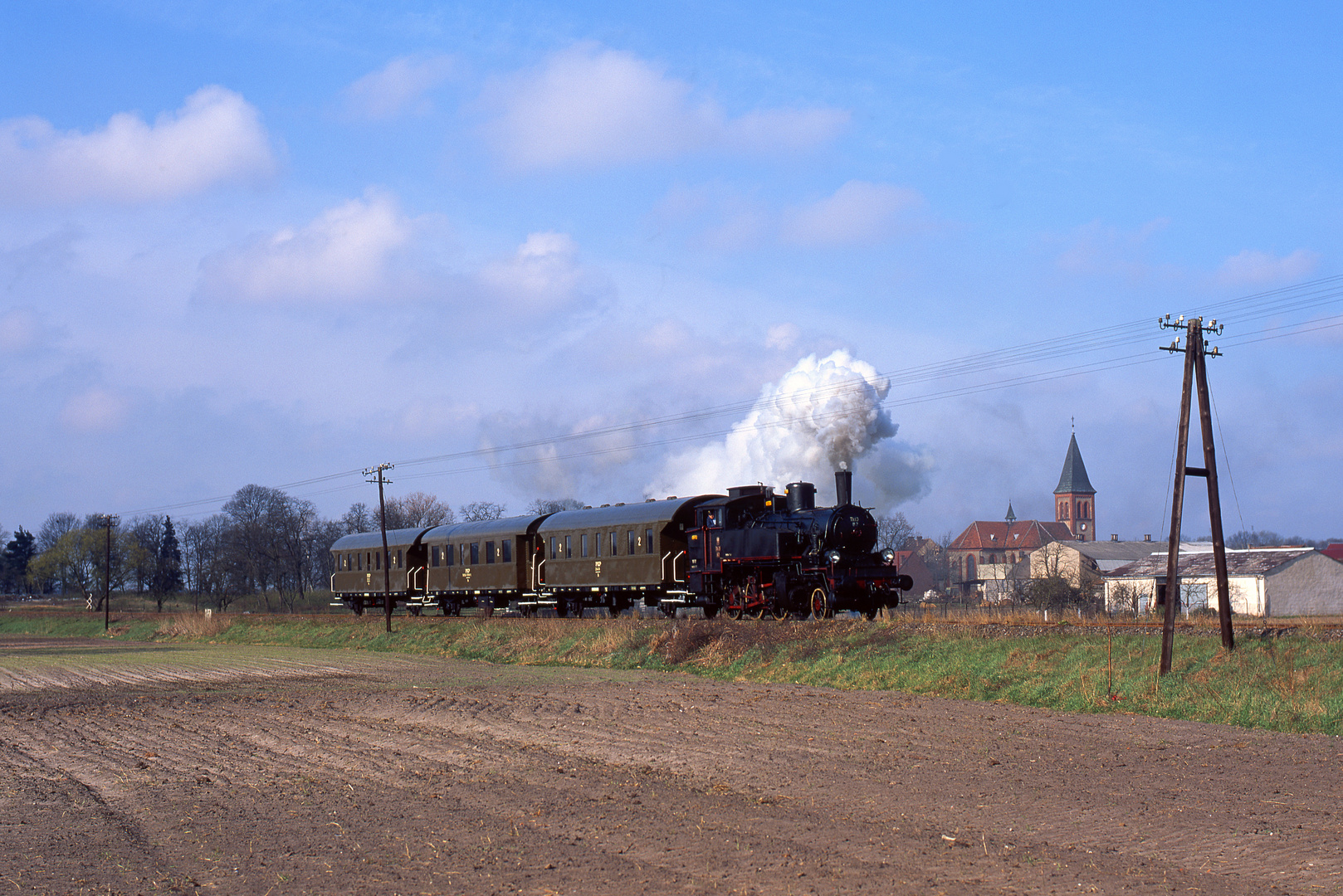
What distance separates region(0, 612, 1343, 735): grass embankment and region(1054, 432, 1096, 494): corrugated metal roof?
152625 millimetres

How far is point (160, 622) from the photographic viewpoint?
52875 mm

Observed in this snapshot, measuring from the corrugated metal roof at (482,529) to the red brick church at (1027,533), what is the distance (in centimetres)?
10310

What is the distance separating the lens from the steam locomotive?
27.5 m

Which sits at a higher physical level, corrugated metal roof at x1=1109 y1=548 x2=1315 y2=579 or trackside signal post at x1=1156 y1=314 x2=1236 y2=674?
trackside signal post at x1=1156 y1=314 x2=1236 y2=674

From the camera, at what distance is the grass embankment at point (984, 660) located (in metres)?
15.5

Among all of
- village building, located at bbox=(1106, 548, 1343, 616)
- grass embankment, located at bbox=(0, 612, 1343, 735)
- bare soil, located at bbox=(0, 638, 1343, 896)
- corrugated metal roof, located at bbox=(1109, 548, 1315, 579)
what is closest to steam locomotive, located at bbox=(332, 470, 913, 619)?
grass embankment, located at bbox=(0, 612, 1343, 735)

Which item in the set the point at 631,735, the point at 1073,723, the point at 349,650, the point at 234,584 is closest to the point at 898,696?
the point at 1073,723

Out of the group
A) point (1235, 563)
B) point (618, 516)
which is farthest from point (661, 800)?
point (1235, 563)

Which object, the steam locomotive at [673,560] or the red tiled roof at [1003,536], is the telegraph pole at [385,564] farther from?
the red tiled roof at [1003,536]

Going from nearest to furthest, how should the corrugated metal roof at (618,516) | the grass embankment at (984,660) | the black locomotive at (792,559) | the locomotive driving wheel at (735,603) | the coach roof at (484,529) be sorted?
the grass embankment at (984,660), the black locomotive at (792,559), the locomotive driving wheel at (735,603), the corrugated metal roof at (618,516), the coach roof at (484,529)

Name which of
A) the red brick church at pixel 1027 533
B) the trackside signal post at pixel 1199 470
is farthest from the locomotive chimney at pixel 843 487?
the red brick church at pixel 1027 533

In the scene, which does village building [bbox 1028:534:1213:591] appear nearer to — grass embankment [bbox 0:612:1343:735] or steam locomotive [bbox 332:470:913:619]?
steam locomotive [bbox 332:470:913:619]

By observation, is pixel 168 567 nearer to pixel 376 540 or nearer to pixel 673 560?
pixel 376 540

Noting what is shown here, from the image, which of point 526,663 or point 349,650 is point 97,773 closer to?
point 526,663
